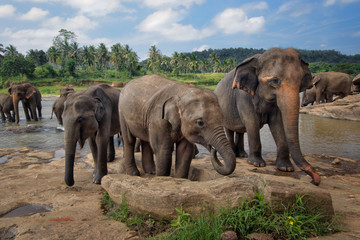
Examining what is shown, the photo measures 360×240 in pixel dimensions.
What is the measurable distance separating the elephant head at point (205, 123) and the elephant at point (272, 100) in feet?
5.21

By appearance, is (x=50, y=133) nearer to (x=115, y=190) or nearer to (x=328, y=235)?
(x=115, y=190)

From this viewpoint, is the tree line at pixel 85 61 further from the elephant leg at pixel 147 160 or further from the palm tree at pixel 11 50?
the elephant leg at pixel 147 160

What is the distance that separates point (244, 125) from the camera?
21.0 feet

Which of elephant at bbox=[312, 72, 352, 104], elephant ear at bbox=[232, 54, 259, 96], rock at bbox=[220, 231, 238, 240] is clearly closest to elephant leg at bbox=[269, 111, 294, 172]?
elephant ear at bbox=[232, 54, 259, 96]

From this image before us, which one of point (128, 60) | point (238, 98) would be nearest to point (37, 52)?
point (128, 60)

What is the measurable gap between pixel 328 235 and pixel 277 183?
0.70 meters

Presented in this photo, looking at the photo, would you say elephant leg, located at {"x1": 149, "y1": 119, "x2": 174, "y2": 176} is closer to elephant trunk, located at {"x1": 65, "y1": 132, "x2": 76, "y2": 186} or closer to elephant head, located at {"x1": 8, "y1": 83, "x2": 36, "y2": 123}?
elephant trunk, located at {"x1": 65, "y1": 132, "x2": 76, "y2": 186}

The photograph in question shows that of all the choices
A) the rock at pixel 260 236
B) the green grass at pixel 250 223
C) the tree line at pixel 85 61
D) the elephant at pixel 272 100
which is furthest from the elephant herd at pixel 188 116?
the tree line at pixel 85 61

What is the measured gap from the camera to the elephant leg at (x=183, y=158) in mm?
4281

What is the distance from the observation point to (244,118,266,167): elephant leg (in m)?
5.85

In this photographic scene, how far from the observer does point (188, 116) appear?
3697 mm

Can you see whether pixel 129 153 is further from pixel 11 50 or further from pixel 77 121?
pixel 11 50

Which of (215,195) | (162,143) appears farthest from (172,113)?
(215,195)

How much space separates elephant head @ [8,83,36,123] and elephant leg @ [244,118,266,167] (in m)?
14.4
